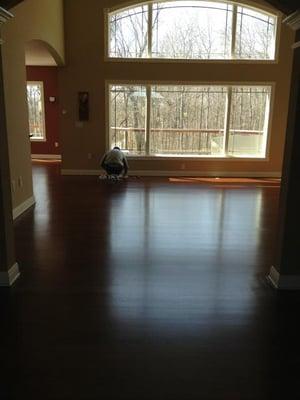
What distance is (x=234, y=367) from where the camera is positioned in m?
2.24

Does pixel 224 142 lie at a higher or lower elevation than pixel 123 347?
higher

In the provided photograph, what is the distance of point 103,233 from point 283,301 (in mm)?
2363

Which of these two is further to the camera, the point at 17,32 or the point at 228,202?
the point at 228,202

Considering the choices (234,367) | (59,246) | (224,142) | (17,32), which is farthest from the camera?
(224,142)

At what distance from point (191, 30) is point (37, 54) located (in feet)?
12.1

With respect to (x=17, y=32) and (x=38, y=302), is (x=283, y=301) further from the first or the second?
(x=17, y=32)

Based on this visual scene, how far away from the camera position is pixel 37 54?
29.4 feet

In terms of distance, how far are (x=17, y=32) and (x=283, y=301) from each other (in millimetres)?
4883

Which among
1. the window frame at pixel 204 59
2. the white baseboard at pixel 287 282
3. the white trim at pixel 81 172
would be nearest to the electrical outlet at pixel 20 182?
the white trim at pixel 81 172

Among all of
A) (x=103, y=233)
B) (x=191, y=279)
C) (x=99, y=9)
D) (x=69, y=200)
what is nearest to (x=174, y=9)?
(x=99, y=9)

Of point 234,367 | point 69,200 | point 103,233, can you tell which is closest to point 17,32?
point 69,200

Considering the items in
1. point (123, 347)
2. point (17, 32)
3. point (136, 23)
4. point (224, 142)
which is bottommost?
point (123, 347)

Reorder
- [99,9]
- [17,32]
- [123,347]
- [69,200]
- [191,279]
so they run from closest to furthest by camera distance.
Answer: [123,347] → [191,279] → [17,32] → [69,200] → [99,9]

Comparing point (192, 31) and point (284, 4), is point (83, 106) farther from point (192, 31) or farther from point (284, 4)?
point (284, 4)
